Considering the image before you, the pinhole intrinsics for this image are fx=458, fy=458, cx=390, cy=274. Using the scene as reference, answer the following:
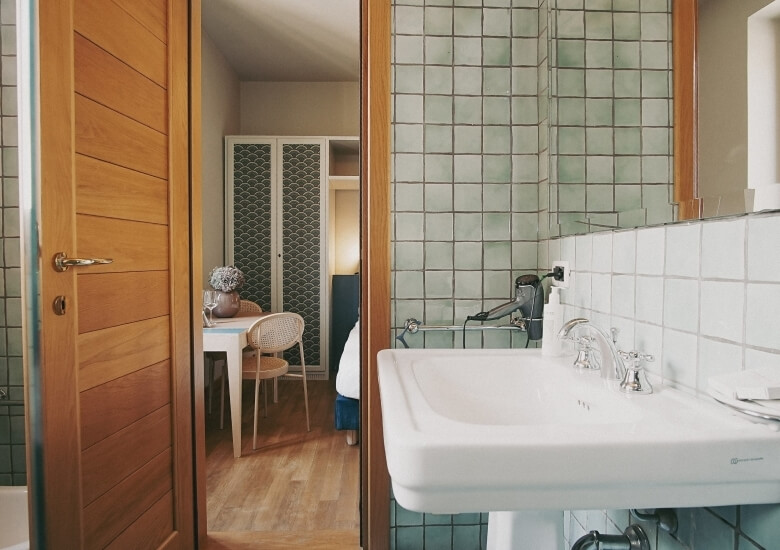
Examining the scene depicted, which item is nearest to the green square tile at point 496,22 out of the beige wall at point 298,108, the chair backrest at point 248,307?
the chair backrest at point 248,307

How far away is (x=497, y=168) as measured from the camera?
1478 mm

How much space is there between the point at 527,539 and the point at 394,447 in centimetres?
44

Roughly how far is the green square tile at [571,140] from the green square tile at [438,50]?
438 millimetres

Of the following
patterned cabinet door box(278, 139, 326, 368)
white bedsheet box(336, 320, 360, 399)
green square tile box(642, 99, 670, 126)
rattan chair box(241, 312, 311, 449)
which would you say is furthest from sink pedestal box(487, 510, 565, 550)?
patterned cabinet door box(278, 139, 326, 368)

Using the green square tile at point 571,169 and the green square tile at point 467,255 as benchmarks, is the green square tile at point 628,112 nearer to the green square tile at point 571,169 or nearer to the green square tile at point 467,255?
the green square tile at point 571,169

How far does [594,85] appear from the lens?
1.18 meters

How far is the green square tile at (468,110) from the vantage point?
1.46 m

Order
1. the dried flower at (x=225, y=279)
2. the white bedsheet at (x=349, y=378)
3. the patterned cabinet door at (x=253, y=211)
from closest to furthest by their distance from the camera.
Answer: the white bedsheet at (x=349, y=378) → the dried flower at (x=225, y=279) → the patterned cabinet door at (x=253, y=211)

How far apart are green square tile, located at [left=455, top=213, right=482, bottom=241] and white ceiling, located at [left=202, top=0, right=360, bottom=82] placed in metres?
2.09

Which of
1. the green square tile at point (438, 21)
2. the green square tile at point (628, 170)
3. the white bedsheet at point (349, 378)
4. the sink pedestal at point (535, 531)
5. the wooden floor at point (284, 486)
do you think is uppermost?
the green square tile at point (438, 21)

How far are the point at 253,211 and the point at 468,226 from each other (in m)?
3.05

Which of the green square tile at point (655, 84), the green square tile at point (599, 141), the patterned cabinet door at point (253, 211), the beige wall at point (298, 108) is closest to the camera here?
the green square tile at point (655, 84)

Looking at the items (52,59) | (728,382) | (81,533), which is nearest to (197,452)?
(81,533)

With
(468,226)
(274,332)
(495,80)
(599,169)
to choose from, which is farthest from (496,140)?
(274,332)
